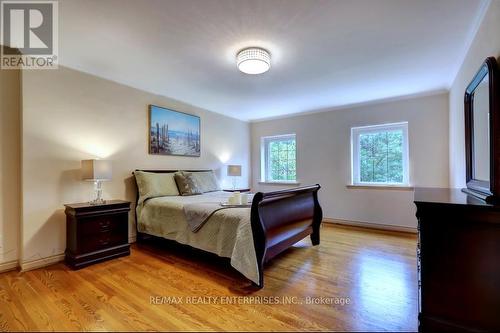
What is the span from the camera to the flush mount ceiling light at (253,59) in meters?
2.26

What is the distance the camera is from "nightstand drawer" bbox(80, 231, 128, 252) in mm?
2479

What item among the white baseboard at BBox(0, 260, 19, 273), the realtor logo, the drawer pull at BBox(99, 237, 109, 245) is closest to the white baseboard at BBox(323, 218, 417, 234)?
the drawer pull at BBox(99, 237, 109, 245)

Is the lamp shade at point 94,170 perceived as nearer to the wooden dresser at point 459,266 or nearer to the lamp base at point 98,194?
the lamp base at point 98,194

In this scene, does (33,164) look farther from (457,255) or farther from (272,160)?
(272,160)

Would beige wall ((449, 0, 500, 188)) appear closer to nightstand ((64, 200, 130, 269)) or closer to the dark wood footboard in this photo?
the dark wood footboard

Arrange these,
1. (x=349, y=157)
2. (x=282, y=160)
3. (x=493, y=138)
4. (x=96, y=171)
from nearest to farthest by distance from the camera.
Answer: (x=493, y=138), (x=96, y=171), (x=349, y=157), (x=282, y=160)

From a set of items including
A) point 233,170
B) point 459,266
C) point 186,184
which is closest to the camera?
point 459,266

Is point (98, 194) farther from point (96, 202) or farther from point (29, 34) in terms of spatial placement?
point (29, 34)

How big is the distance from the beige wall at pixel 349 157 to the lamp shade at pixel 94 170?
3.38 metres

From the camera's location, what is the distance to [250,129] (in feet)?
18.3

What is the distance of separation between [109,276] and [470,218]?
284cm

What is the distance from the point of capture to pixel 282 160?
16.9 feet

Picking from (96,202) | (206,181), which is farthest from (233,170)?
(96,202)

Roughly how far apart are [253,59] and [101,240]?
8.40ft
